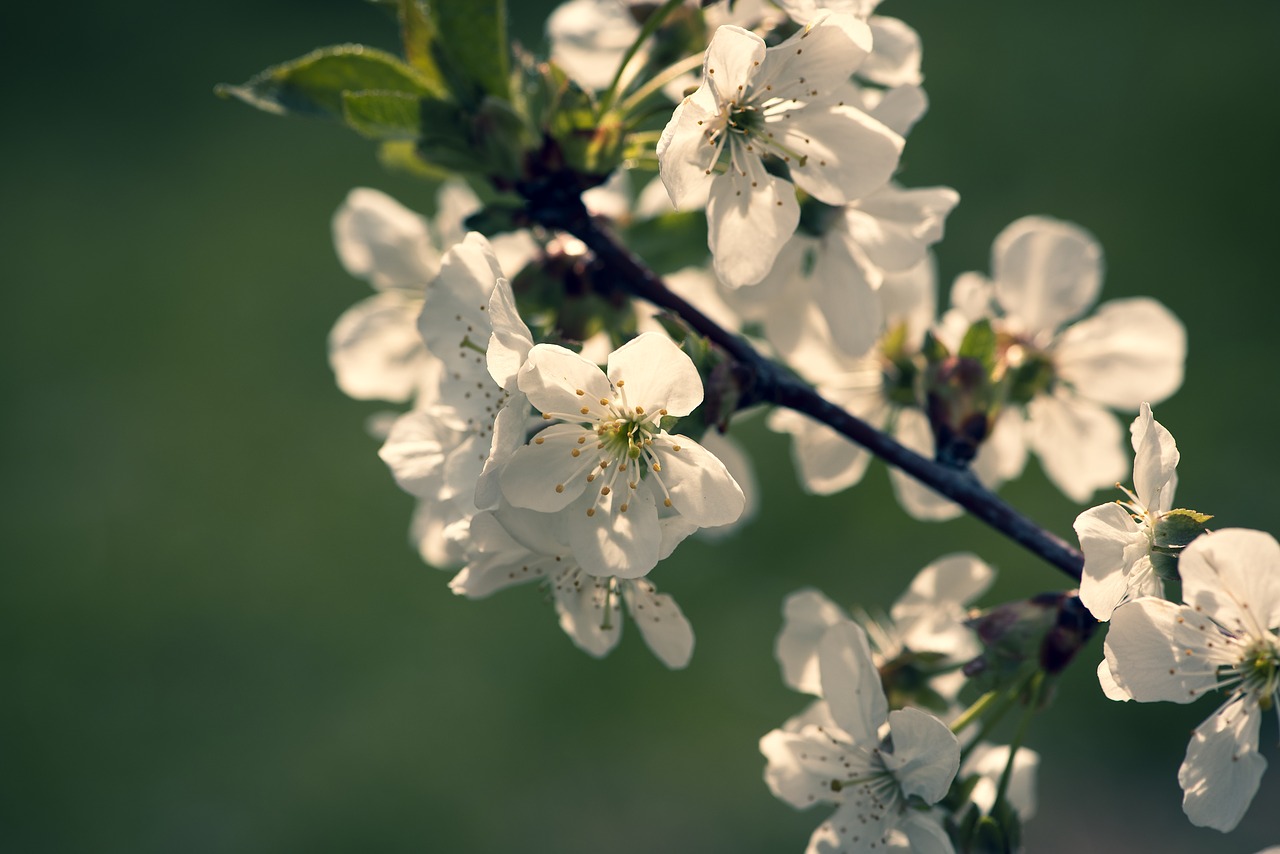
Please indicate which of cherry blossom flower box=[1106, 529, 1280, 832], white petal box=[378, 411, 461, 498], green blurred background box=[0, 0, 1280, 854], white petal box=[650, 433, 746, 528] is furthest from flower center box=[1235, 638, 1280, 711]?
green blurred background box=[0, 0, 1280, 854]

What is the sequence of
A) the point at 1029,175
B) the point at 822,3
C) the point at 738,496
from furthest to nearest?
the point at 1029,175
the point at 822,3
the point at 738,496

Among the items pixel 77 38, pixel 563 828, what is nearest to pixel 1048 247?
pixel 563 828

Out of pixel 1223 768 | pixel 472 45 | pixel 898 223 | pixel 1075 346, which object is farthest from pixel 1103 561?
pixel 472 45

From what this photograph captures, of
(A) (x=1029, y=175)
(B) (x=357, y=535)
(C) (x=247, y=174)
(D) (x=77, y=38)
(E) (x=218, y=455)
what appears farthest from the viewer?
(D) (x=77, y=38)

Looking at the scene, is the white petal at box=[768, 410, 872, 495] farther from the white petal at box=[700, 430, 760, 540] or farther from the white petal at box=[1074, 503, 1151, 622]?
the white petal at box=[1074, 503, 1151, 622]

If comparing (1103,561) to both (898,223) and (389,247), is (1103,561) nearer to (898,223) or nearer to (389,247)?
(898,223)

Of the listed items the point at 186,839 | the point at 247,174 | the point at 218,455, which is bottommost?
the point at 186,839

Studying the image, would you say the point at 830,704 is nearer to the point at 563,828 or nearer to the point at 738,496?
the point at 738,496
